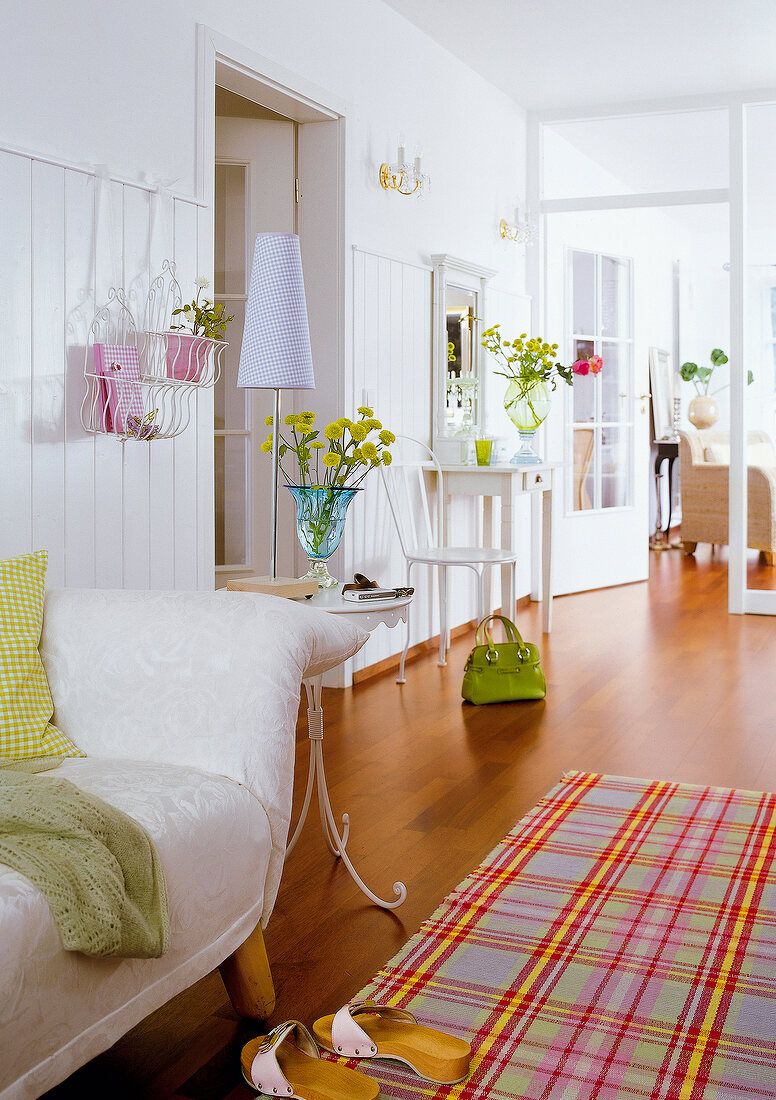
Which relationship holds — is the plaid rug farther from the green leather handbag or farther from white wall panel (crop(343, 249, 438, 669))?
white wall panel (crop(343, 249, 438, 669))

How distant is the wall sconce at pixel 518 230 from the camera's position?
5.95 m

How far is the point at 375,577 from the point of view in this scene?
4.67 metres

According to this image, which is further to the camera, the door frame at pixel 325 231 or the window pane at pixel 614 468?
the window pane at pixel 614 468

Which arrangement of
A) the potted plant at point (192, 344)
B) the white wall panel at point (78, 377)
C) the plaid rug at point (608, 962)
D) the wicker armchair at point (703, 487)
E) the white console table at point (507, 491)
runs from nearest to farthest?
the plaid rug at point (608, 962) → the white wall panel at point (78, 377) → the potted plant at point (192, 344) → the white console table at point (507, 491) → the wicker armchair at point (703, 487)

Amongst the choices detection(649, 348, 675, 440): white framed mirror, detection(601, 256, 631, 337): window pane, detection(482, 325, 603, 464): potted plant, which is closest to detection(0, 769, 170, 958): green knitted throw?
detection(482, 325, 603, 464): potted plant

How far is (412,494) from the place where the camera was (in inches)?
197

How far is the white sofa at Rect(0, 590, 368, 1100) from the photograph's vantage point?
5.08 feet

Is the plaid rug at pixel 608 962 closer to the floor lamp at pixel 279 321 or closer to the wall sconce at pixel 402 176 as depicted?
the floor lamp at pixel 279 321

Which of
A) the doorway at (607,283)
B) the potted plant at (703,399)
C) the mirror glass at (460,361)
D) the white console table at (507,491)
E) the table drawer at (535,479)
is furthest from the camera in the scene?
the potted plant at (703,399)

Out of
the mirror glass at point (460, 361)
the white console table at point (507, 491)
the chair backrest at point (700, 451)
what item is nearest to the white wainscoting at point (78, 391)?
the white console table at point (507, 491)

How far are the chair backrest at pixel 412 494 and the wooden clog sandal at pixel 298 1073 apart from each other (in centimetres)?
299

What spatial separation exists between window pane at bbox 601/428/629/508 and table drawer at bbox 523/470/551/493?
1479 millimetres

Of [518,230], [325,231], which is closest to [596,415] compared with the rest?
[518,230]

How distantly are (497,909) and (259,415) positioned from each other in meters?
2.55
